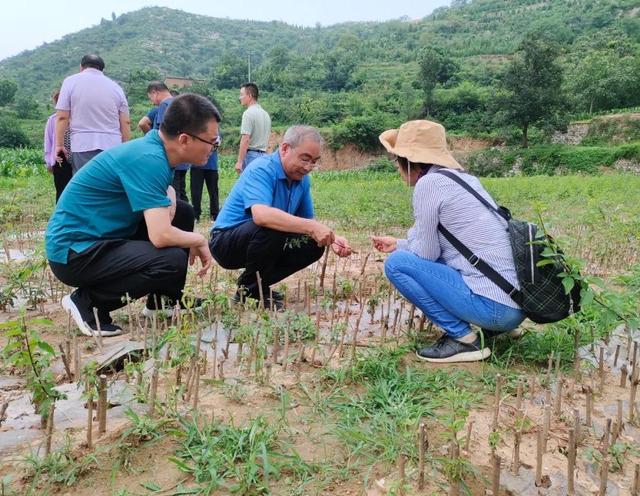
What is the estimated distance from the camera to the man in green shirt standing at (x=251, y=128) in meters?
7.06

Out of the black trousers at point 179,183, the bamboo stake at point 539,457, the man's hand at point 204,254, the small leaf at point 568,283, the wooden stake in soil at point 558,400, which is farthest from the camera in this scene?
the black trousers at point 179,183

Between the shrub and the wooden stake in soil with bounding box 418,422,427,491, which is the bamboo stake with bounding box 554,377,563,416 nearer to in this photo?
the wooden stake in soil with bounding box 418,422,427,491

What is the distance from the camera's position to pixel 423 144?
2.98 meters

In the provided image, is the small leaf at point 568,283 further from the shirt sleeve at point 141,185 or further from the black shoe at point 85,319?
the black shoe at point 85,319

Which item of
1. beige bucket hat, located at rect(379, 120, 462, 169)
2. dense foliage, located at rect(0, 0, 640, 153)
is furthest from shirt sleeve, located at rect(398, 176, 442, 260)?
dense foliage, located at rect(0, 0, 640, 153)

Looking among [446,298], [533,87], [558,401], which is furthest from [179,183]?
[533,87]

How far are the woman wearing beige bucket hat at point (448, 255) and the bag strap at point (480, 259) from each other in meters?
0.02

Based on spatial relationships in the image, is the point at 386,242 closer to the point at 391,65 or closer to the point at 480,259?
the point at 480,259

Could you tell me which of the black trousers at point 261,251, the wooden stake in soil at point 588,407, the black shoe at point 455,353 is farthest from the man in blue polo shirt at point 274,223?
the wooden stake in soil at point 588,407

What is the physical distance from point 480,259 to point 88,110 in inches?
171

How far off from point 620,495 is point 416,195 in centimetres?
164

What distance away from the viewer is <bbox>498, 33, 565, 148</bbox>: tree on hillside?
1473 inches

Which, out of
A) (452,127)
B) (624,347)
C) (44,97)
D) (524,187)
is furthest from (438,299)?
(44,97)

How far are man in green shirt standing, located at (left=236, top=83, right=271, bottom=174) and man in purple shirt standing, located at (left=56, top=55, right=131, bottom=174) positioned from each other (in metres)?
1.84
